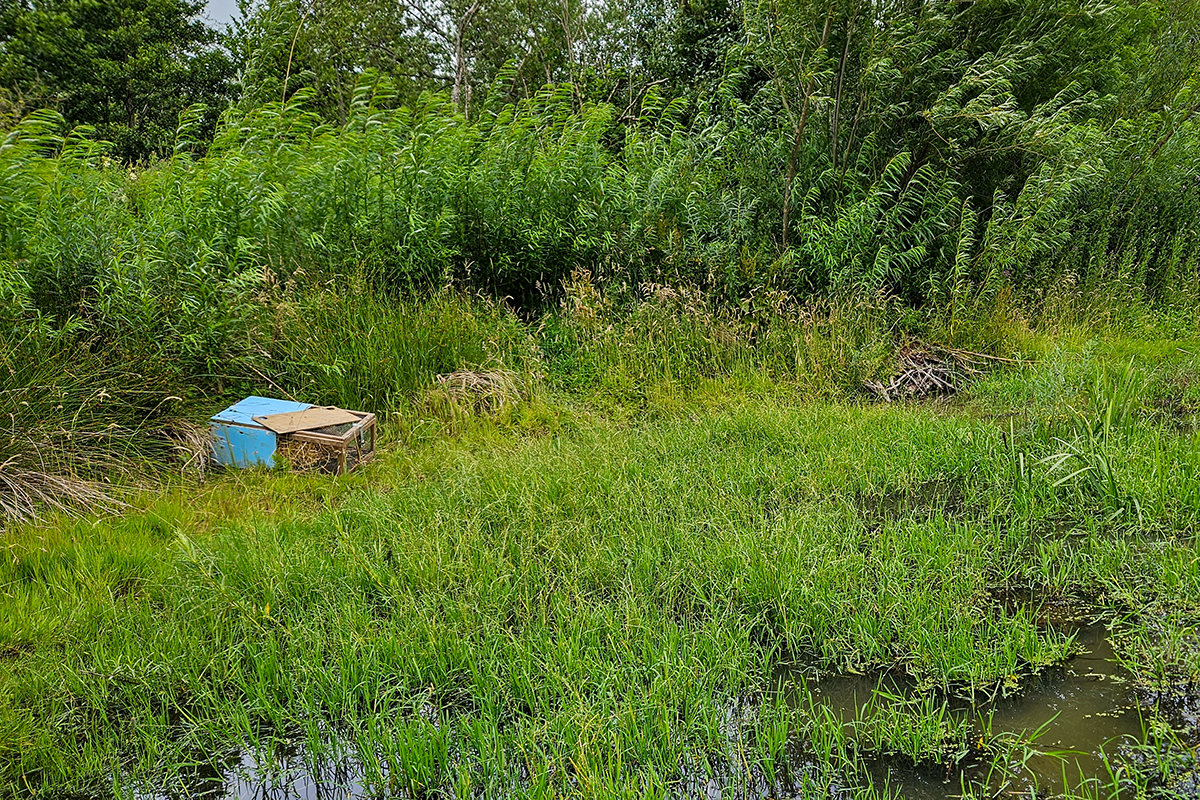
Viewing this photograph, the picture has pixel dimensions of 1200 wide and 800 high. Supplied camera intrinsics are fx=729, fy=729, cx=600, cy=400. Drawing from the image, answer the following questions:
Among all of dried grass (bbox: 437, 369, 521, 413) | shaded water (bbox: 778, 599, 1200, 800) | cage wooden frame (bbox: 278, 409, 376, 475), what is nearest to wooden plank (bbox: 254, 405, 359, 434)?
cage wooden frame (bbox: 278, 409, 376, 475)

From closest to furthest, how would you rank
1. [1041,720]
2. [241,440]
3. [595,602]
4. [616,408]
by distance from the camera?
1. [1041,720]
2. [595,602]
3. [241,440]
4. [616,408]

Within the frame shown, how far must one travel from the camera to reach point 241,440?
14.5 feet

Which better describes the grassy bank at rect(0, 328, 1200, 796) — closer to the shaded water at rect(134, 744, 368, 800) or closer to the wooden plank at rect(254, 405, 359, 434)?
the shaded water at rect(134, 744, 368, 800)

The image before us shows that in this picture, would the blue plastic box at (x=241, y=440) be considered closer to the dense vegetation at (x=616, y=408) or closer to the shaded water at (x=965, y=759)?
the dense vegetation at (x=616, y=408)

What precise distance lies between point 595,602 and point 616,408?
2825 millimetres

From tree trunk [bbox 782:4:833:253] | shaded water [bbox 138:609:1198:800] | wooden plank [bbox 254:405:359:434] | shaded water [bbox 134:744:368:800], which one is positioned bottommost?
shaded water [bbox 134:744:368:800]

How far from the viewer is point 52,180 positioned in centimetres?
510

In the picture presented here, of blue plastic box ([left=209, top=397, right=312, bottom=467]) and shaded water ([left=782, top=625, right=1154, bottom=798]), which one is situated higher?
blue plastic box ([left=209, top=397, right=312, bottom=467])

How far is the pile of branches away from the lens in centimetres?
626

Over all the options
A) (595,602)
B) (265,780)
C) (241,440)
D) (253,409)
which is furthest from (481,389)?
(265,780)

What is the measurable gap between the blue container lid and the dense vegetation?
27 cm

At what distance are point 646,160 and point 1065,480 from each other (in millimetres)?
5451

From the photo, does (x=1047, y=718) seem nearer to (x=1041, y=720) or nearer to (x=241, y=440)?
(x=1041, y=720)

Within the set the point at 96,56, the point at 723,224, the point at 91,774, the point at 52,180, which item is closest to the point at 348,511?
the point at 91,774
